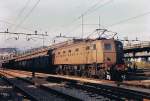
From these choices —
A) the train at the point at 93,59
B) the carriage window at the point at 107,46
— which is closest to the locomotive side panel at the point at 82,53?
the train at the point at 93,59

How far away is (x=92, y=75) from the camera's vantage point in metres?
30.1

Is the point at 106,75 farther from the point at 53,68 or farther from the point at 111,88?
the point at 53,68

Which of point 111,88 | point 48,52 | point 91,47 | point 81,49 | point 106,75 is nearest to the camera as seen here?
point 111,88

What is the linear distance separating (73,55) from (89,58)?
3.95 meters

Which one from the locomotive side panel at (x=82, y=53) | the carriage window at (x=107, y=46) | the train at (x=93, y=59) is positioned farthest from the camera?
the locomotive side panel at (x=82, y=53)

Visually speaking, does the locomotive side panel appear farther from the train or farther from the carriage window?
the carriage window

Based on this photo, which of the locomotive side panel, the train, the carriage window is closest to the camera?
the train

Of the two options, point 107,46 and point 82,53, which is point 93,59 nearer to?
point 107,46

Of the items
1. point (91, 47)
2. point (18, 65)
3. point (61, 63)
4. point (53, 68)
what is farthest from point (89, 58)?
point (18, 65)

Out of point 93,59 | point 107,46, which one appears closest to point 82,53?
point 93,59

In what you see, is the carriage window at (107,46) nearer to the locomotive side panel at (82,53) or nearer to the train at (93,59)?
the train at (93,59)

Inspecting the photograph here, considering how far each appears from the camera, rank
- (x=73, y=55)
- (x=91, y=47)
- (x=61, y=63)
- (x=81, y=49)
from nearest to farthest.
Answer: (x=91, y=47), (x=81, y=49), (x=73, y=55), (x=61, y=63)

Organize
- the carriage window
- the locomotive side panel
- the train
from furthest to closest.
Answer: the locomotive side panel → the carriage window → the train

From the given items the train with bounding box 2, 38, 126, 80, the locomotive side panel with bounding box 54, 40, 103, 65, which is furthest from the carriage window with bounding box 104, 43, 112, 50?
the locomotive side panel with bounding box 54, 40, 103, 65
